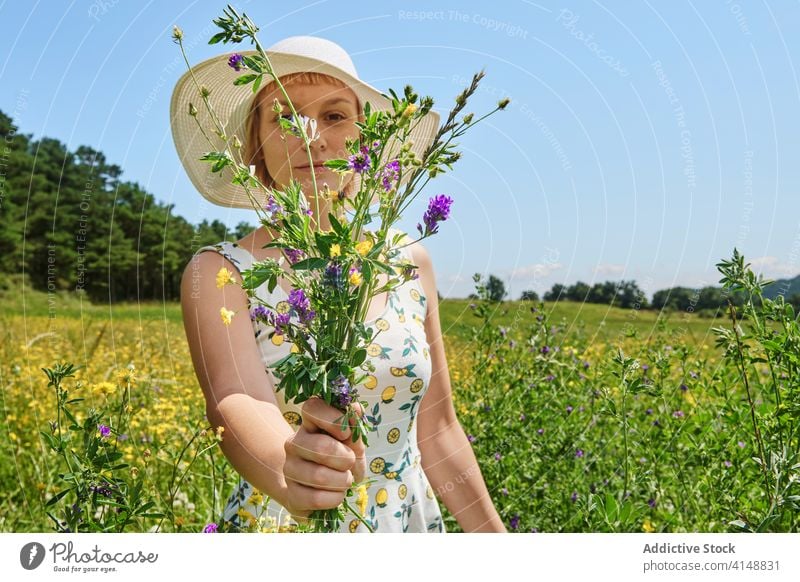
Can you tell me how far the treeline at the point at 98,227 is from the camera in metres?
1.67

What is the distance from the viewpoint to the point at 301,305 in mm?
815

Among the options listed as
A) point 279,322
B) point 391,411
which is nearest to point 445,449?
point 391,411

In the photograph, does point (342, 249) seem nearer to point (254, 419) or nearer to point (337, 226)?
point (337, 226)

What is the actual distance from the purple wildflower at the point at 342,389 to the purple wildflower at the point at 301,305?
0.08 metres

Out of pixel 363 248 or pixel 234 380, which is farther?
pixel 234 380

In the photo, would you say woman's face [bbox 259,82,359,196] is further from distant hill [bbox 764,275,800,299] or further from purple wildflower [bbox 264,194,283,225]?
distant hill [bbox 764,275,800,299]

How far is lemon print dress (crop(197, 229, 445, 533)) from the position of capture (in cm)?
149

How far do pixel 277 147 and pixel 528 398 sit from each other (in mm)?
1155

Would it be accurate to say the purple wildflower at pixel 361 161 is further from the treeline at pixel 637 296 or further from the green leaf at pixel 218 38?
the treeline at pixel 637 296

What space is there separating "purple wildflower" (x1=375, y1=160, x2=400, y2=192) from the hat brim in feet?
1.92

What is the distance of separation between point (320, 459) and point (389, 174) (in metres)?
0.38

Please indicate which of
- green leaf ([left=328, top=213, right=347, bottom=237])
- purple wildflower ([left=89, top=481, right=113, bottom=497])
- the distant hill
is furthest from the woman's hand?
the distant hill

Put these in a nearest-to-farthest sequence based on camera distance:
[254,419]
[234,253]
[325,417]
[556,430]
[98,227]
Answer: [325,417], [254,419], [234,253], [556,430], [98,227]
